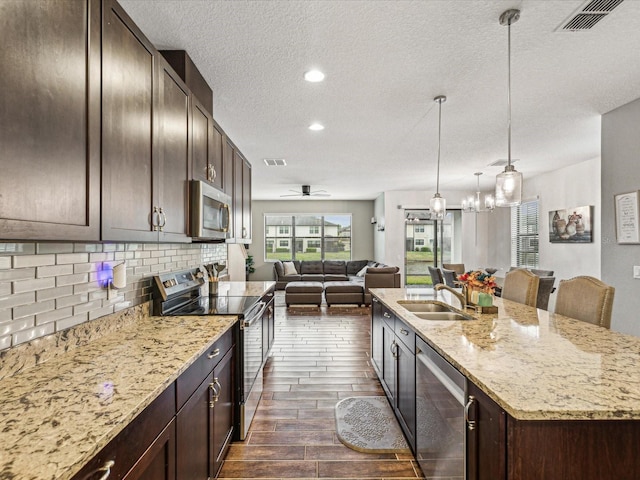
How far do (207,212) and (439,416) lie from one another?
178cm

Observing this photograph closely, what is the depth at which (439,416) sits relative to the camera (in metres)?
1.56

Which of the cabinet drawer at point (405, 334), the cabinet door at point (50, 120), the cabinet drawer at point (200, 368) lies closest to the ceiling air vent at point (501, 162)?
the cabinet drawer at point (405, 334)

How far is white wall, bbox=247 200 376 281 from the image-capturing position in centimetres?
1009

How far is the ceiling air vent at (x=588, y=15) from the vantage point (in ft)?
5.73

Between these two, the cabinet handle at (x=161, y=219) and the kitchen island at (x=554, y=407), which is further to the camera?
the cabinet handle at (x=161, y=219)

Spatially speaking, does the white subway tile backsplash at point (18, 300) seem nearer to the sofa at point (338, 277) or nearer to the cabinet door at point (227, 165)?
the cabinet door at point (227, 165)

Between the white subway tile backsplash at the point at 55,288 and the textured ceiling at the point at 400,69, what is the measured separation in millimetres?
1343

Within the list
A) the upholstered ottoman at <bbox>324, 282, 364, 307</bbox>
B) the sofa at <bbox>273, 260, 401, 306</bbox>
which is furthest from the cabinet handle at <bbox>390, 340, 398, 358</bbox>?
the upholstered ottoman at <bbox>324, 282, 364, 307</bbox>

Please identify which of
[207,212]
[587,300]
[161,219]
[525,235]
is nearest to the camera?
[161,219]

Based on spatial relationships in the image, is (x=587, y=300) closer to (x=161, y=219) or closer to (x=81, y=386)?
(x=161, y=219)

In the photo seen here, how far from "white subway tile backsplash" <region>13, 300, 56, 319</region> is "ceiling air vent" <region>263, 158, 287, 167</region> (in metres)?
4.03

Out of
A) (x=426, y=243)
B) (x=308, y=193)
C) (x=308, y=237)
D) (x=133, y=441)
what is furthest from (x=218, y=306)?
(x=308, y=237)

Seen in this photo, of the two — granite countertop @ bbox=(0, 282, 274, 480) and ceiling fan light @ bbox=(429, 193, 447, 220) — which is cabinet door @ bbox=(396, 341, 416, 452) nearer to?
granite countertop @ bbox=(0, 282, 274, 480)

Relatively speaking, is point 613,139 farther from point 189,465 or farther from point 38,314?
point 38,314
